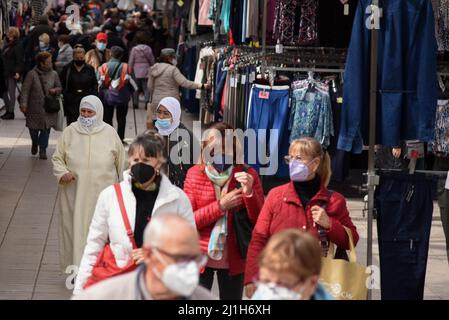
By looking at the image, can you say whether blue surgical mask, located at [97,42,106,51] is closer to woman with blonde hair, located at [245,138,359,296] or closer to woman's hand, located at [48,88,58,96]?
woman's hand, located at [48,88,58,96]

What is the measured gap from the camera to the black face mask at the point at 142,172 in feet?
20.7

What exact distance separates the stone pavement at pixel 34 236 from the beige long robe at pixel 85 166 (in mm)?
542

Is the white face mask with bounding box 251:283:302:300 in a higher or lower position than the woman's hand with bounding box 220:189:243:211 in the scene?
higher

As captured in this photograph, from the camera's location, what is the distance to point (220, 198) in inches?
286

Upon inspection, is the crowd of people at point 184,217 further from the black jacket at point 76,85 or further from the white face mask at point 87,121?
the black jacket at point 76,85

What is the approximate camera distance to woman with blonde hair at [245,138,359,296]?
6711 millimetres

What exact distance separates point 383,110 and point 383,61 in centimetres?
34

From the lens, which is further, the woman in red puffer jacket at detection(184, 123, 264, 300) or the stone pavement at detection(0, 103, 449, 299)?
the stone pavement at detection(0, 103, 449, 299)

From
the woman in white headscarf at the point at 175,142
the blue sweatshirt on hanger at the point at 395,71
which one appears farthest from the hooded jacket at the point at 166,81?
the blue sweatshirt on hanger at the point at 395,71

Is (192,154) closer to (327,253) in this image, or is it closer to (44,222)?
(327,253)

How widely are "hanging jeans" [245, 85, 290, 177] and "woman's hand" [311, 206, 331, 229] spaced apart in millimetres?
5903

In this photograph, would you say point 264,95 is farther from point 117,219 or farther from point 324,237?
point 117,219

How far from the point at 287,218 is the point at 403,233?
4.25ft

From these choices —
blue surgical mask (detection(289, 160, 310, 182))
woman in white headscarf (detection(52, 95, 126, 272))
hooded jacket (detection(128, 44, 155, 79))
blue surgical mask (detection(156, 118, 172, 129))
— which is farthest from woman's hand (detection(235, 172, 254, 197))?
hooded jacket (detection(128, 44, 155, 79))
